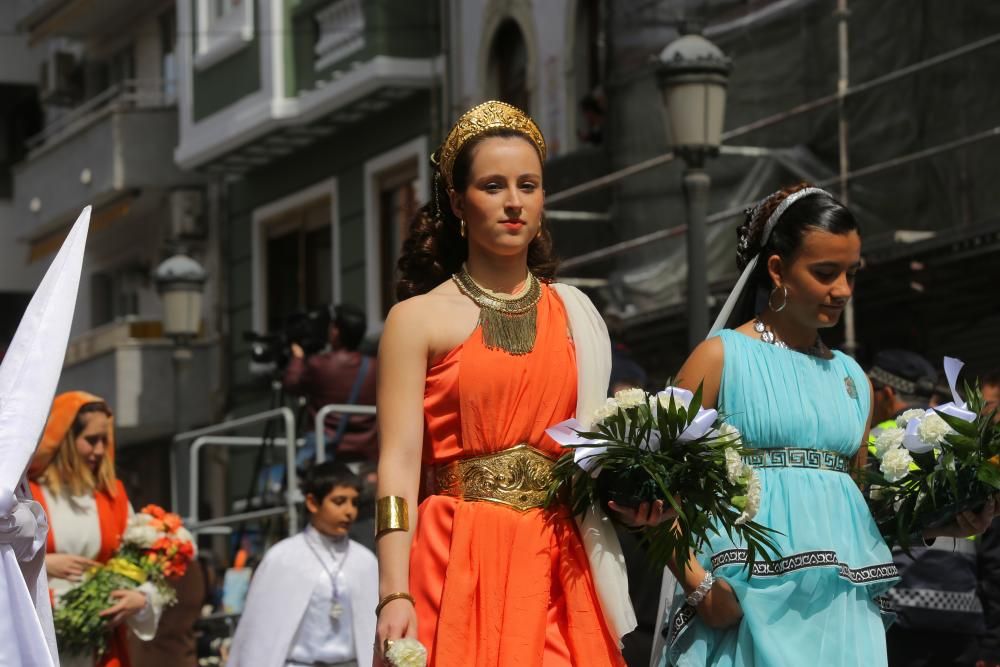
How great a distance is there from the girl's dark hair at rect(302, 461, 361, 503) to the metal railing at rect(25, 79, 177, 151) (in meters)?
18.1

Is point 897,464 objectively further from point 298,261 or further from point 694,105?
point 298,261

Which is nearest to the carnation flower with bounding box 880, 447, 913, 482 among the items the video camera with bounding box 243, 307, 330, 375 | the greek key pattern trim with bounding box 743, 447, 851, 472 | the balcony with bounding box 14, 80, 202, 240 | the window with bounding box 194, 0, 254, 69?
the greek key pattern trim with bounding box 743, 447, 851, 472

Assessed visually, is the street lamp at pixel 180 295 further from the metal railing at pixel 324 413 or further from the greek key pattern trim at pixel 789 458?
the greek key pattern trim at pixel 789 458

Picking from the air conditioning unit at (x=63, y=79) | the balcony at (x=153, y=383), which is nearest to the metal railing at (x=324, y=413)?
the balcony at (x=153, y=383)

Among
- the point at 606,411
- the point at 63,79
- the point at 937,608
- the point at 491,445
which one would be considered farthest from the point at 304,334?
the point at 63,79

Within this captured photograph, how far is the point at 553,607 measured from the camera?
5766 millimetres

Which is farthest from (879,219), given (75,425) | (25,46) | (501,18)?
(25,46)

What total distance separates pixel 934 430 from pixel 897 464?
0.15m

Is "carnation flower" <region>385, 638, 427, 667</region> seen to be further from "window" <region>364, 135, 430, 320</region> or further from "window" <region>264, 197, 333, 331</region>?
"window" <region>264, 197, 333, 331</region>

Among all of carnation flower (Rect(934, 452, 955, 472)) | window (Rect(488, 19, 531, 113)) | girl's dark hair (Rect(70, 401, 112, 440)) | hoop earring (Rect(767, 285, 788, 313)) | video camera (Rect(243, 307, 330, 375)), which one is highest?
window (Rect(488, 19, 531, 113))

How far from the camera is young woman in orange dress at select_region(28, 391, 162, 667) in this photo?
32.0ft

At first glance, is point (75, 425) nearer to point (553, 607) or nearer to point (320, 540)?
point (320, 540)

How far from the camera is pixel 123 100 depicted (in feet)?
99.6

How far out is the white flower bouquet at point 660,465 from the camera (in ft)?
18.5
